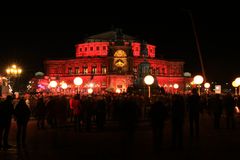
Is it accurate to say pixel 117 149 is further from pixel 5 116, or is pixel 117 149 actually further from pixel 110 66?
pixel 110 66

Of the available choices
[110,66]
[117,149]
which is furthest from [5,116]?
[110,66]

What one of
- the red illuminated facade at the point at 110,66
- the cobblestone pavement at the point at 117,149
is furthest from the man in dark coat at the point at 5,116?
the red illuminated facade at the point at 110,66

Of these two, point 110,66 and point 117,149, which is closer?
point 117,149

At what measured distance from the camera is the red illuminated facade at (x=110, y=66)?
121 metres

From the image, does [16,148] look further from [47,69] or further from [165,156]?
[47,69]

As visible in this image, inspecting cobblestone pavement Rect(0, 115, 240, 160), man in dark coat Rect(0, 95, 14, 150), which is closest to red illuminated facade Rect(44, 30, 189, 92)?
cobblestone pavement Rect(0, 115, 240, 160)

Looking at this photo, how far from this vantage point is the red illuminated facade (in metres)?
121

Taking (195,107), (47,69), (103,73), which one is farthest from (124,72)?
(195,107)

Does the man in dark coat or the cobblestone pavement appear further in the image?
the man in dark coat

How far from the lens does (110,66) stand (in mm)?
124188

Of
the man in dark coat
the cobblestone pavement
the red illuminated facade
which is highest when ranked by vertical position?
the red illuminated facade

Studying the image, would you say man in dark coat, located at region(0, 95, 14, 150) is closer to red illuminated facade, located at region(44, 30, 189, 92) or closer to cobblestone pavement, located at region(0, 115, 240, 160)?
cobblestone pavement, located at region(0, 115, 240, 160)

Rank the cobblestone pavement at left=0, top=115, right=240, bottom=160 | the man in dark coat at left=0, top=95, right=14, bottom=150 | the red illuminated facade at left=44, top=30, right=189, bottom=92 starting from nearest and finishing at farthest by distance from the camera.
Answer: the cobblestone pavement at left=0, top=115, right=240, bottom=160
the man in dark coat at left=0, top=95, right=14, bottom=150
the red illuminated facade at left=44, top=30, right=189, bottom=92

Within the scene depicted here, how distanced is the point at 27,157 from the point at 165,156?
15.0 ft
